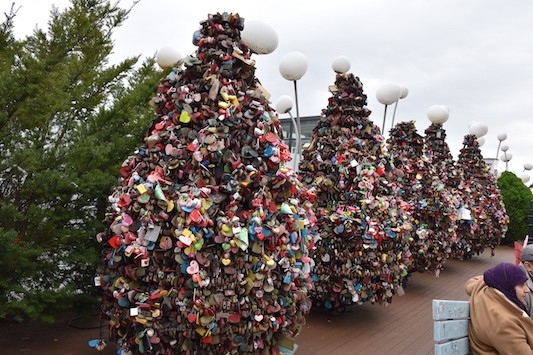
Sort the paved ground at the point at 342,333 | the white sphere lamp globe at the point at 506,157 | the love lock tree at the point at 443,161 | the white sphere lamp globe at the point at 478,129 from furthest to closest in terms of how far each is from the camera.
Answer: the white sphere lamp globe at the point at 506,157 < the white sphere lamp globe at the point at 478,129 < the love lock tree at the point at 443,161 < the paved ground at the point at 342,333

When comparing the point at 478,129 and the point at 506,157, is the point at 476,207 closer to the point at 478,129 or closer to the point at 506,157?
the point at 478,129

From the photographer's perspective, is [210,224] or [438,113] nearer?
[210,224]

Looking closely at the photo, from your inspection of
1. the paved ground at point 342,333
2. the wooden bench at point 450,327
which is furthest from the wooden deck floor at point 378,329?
the wooden bench at point 450,327

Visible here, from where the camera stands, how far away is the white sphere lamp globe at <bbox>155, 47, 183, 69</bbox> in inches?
163

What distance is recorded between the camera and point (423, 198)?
25.0ft

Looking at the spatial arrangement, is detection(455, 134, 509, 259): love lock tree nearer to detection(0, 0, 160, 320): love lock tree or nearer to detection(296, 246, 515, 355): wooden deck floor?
detection(296, 246, 515, 355): wooden deck floor

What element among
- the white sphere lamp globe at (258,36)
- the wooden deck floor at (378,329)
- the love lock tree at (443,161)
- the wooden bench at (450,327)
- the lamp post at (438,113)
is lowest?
the wooden deck floor at (378,329)

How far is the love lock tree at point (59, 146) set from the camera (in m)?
3.12

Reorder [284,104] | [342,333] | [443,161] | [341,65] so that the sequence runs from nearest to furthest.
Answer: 1. [342,333]
2. [341,65]
3. [284,104]
4. [443,161]

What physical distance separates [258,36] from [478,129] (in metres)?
8.75

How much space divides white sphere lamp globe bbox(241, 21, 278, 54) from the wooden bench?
8.30 ft

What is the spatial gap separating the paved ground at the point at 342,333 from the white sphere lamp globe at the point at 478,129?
17.9 feet

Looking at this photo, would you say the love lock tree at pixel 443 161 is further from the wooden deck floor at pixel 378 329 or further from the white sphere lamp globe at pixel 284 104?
the white sphere lamp globe at pixel 284 104

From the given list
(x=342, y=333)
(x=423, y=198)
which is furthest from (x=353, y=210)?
(x=423, y=198)
